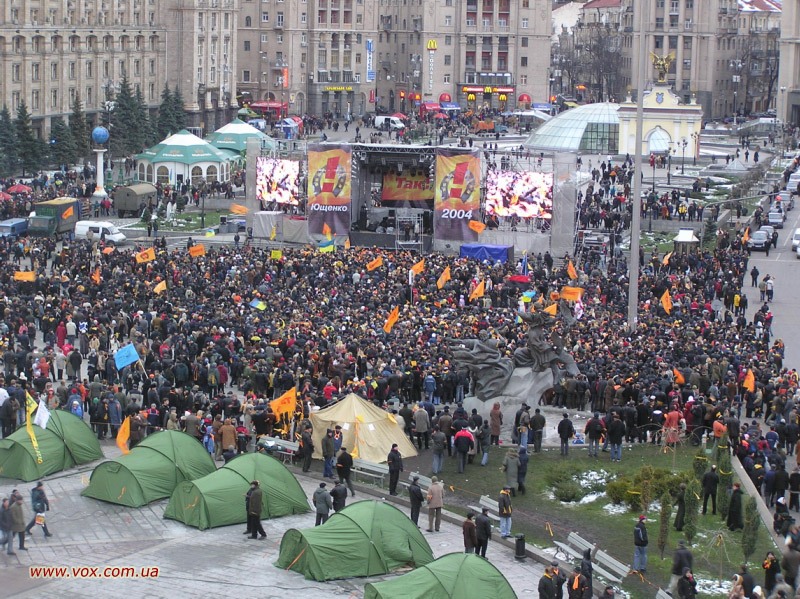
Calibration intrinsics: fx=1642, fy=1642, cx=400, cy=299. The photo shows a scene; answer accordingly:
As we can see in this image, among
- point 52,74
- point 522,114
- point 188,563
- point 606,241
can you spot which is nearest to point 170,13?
point 52,74

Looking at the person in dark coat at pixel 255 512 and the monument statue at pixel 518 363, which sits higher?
the monument statue at pixel 518 363

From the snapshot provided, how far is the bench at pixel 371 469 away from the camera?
29719 mm

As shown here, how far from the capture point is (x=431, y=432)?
32.1 metres

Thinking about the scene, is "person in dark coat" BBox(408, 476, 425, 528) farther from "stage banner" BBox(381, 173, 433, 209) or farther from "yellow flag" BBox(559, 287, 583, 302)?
"stage banner" BBox(381, 173, 433, 209)

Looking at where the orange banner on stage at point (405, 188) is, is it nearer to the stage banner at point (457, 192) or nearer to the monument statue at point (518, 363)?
the stage banner at point (457, 192)

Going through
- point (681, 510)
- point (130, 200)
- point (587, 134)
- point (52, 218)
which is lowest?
point (681, 510)

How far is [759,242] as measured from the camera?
2512 inches

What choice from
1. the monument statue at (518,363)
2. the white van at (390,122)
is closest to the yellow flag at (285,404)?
the monument statue at (518,363)

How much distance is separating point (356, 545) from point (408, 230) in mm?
34386

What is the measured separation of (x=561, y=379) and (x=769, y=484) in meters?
6.87

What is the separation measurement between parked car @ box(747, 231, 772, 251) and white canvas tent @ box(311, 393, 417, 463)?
35381 millimetres

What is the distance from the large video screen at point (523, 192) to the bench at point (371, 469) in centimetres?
2722

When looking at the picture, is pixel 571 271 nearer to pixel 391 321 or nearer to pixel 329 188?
pixel 391 321

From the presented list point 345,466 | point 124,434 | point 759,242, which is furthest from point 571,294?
point 759,242
